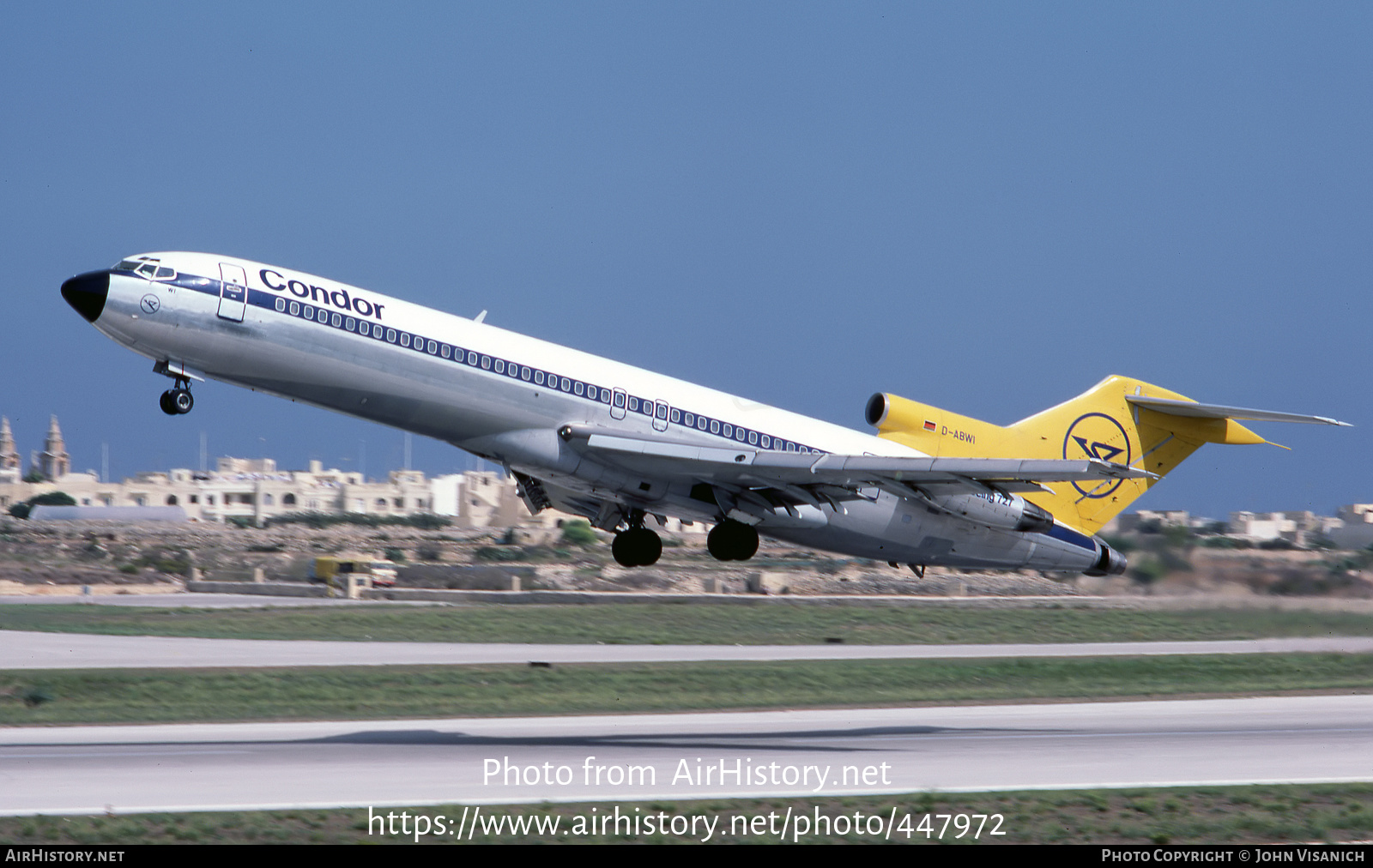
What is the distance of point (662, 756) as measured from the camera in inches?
1177

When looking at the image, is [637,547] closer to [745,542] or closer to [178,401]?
[745,542]

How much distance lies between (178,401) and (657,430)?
872cm

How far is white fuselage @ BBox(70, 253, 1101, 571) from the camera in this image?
2458cm

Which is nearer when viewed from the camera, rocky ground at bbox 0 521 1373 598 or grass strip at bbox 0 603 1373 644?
rocky ground at bbox 0 521 1373 598

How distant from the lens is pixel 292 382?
25406 mm

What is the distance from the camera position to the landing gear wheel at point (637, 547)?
3030cm

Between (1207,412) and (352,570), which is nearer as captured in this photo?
(1207,412)

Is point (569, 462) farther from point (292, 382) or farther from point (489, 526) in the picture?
point (489, 526)

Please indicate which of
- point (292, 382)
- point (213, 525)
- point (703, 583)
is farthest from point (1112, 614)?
point (213, 525)

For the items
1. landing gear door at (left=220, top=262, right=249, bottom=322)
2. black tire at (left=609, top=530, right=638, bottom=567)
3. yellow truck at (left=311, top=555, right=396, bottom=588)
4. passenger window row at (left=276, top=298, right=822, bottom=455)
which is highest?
landing gear door at (left=220, top=262, right=249, bottom=322)

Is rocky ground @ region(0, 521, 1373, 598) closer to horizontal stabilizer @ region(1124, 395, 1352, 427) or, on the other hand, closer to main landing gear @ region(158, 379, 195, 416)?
horizontal stabilizer @ region(1124, 395, 1352, 427)

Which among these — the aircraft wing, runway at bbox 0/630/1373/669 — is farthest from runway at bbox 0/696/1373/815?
runway at bbox 0/630/1373/669

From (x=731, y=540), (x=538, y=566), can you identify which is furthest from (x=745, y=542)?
(x=538, y=566)

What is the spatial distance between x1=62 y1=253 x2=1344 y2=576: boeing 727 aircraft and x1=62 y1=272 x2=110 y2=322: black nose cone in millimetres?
28
